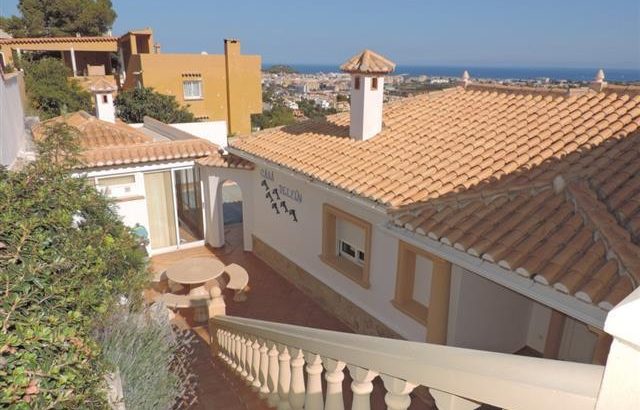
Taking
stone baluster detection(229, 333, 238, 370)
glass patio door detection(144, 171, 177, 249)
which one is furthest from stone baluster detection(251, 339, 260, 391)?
glass patio door detection(144, 171, 177, 249)

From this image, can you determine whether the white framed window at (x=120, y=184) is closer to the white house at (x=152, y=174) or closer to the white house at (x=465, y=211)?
the white house at (x=152, y=174)

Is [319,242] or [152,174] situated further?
[152,174]

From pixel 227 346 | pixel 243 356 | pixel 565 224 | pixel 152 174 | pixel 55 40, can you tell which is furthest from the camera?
pixel 55 40

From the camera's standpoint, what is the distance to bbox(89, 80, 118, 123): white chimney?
53.5 feet

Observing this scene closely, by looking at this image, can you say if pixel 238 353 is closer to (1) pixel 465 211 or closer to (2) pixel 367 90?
(1) pixel 465 211

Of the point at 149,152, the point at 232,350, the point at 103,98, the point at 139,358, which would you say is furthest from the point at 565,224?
the point at 103,98

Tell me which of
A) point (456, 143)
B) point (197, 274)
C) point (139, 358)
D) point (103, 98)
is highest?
point (103, 98)

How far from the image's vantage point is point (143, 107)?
3216 cm

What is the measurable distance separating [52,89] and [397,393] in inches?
1404

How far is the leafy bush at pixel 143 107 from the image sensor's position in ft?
105

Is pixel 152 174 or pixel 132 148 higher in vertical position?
pixel 132 148

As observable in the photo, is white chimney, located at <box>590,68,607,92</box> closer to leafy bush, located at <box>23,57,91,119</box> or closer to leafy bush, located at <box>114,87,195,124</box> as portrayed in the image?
leafy bush, located at <box>114,87,195,124</box>

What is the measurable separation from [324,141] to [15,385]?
34.1ft

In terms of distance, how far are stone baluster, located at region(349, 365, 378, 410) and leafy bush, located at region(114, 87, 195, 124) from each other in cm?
3239
